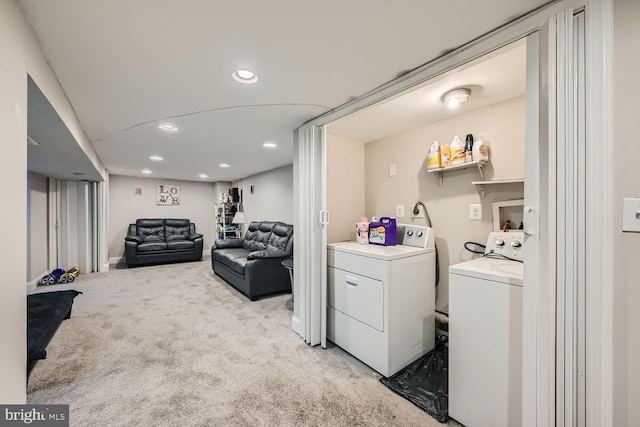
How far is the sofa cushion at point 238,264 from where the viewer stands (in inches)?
141

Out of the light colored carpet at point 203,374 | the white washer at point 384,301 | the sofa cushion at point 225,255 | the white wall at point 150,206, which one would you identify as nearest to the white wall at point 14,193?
the light colored carpet at point 203,374

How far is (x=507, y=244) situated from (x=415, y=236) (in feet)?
2.27

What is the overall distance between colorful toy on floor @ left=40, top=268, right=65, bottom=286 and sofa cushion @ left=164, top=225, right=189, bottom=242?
1.98m

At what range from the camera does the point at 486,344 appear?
1.37m

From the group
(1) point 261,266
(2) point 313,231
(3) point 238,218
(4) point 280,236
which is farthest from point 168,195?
(2) point 313,231

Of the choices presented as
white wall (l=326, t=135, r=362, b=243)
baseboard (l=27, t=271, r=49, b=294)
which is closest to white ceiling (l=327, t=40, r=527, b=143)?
white wall (l=326, t=135, r=362, b=243)

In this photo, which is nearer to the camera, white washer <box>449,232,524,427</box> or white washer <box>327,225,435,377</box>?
white washer <box>449,232,524,427</box>

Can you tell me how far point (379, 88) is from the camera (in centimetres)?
172

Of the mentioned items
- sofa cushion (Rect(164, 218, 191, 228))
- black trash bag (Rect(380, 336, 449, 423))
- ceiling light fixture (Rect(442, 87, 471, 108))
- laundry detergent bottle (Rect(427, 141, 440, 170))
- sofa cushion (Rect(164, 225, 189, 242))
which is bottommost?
black trash bag (Rect(380, 336, 449, 423))

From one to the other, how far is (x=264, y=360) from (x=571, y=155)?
7.38 ft

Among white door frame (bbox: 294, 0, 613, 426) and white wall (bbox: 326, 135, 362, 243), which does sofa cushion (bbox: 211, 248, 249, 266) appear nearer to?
white wall (bbox: 326, 135, 362, 243)

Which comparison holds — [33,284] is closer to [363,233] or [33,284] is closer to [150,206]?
[150,206]

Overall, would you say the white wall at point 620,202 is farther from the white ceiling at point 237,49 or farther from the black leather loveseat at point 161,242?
the black leather loveseat at point 161,242

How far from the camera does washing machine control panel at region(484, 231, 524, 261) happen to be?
168cm
